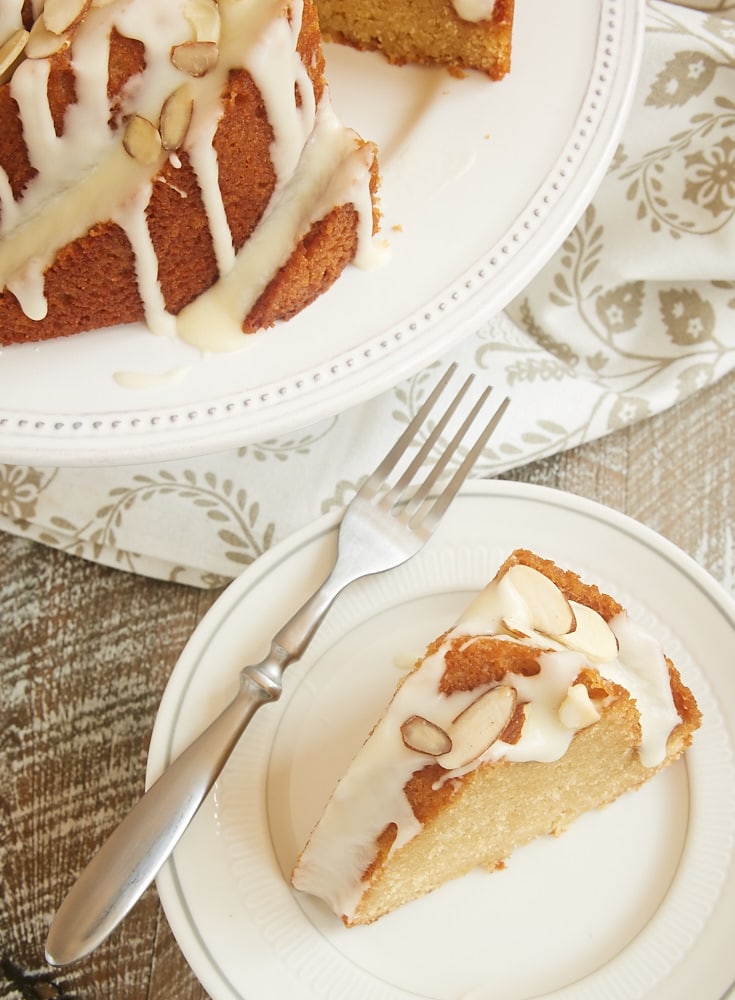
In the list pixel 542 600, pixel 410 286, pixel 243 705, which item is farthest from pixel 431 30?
pixel 243 705

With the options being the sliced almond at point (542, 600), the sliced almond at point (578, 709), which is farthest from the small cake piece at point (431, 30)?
the sliced almond at point (578, 709)

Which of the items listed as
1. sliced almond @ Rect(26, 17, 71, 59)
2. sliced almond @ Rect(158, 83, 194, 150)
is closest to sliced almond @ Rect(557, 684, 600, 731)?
sliced almond @ Rect(158, 83, 194, 150)

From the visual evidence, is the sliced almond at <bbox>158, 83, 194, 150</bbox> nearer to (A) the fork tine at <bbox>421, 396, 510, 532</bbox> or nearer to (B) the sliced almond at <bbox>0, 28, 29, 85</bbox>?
(B) the sliced almond at <bbox>0, 28, 29, 85</bbox>

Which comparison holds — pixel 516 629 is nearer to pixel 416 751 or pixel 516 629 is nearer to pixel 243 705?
pixel 416 751

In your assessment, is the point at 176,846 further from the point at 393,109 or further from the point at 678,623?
the point at 393,109

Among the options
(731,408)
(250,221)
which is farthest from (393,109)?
(731,408)

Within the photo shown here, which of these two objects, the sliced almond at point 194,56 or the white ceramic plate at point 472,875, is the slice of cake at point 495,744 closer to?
the white ceramic plate at point 472,875
